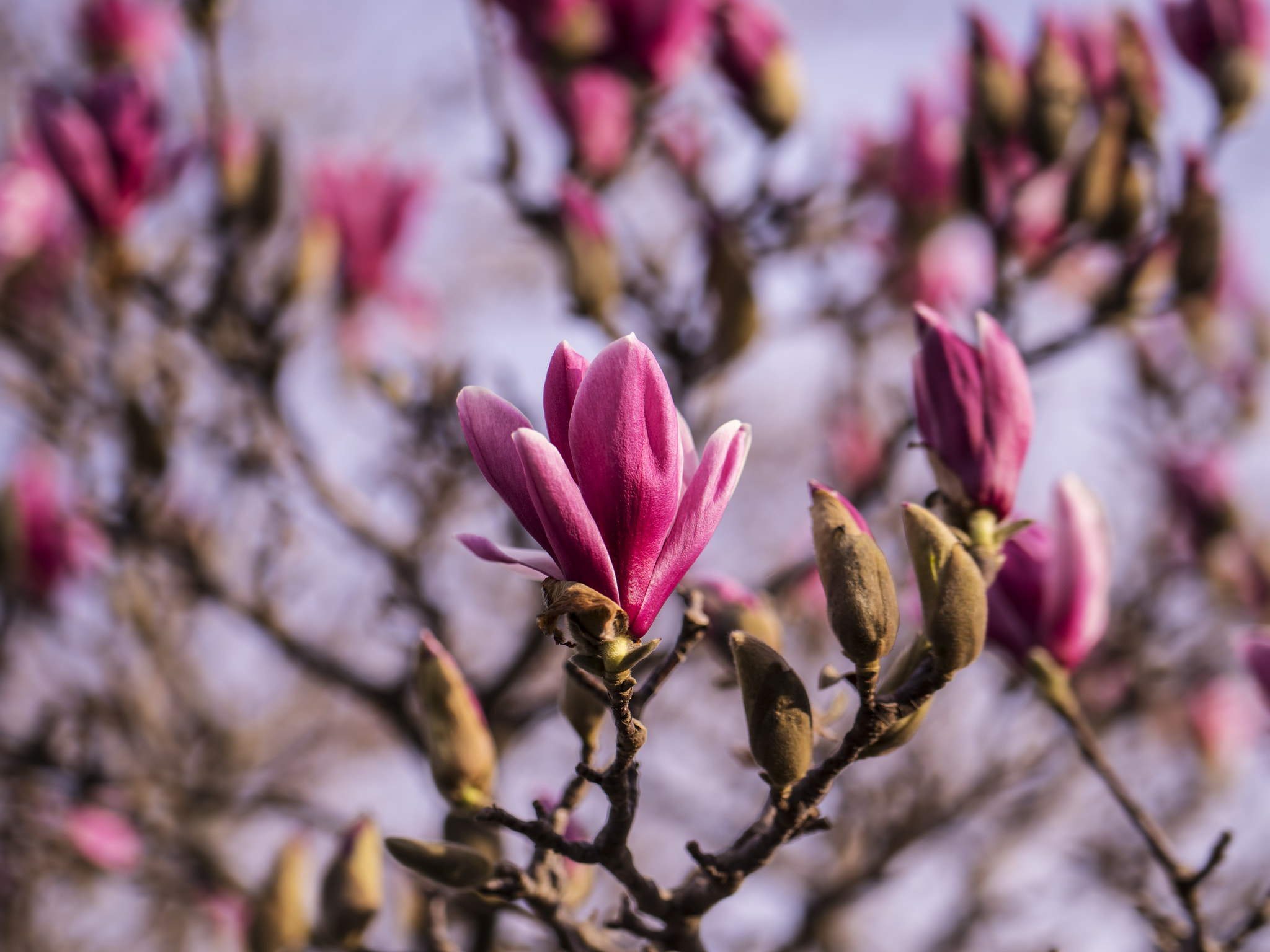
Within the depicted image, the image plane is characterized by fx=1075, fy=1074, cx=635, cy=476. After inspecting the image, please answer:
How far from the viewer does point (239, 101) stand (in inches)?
201

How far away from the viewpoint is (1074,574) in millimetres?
934

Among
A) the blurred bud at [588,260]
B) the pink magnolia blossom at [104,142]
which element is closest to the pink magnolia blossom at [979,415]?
the blurred bud at [588,260]

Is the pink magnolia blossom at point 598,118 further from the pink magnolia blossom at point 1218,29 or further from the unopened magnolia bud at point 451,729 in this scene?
the unopened magnolia bud at point 451,729

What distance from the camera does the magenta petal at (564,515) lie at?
1.93ft

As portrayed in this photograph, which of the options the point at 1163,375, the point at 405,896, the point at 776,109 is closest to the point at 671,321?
the point at 776,109

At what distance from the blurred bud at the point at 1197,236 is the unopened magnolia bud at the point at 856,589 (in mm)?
1200

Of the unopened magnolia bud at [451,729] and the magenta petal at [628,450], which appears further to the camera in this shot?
the unopened magnolia bud at [451,729]

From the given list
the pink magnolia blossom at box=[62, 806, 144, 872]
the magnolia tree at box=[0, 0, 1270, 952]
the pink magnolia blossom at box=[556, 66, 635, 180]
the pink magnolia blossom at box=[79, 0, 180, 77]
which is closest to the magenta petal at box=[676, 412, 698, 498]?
the magnolia tree at box=[0, 0, 1270, 952]

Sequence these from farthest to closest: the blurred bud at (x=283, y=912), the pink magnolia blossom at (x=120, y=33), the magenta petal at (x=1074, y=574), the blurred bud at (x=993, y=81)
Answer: the pink magnolia blossom at (x=120, y=33) → the blurred bud at (x=993, y=81) → the blurred bud at (x=283, y=912) → the magenta petal at (x=1074, y=574)

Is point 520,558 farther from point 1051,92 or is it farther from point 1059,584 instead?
point 1051,92

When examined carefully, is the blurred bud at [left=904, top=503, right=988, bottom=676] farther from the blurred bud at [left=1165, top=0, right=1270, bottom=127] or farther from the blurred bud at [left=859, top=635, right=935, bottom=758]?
the blurred bud at [left=1165, top=0, right=1270, bottom=127]

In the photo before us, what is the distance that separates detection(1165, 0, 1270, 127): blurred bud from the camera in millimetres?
1679

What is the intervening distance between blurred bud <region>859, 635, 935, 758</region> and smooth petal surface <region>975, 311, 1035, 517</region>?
14 cm

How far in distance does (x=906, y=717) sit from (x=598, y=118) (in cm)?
150
